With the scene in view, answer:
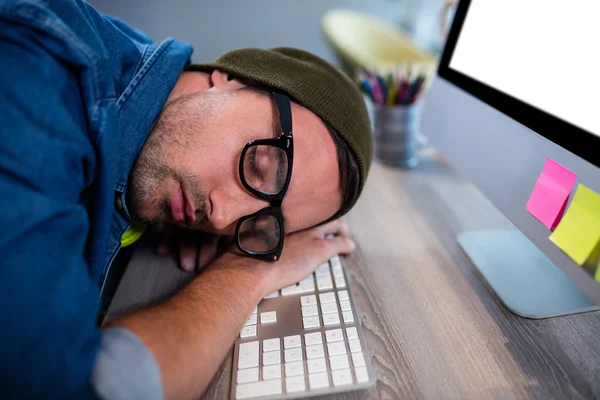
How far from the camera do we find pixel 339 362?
544 mm

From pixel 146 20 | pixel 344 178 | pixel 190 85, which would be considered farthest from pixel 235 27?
pixel 344 178

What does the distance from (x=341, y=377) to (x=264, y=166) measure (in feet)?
1.27

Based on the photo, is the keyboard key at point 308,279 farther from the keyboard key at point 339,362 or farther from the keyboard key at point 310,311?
the keyboard key at point 339,362

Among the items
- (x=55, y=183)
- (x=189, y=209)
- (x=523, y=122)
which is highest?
(x=523, y=122)

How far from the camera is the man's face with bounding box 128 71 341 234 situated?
733 mm

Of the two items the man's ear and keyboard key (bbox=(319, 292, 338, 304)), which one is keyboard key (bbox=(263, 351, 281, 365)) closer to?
keyboard key (bbox=(319, 292, 338, 304))

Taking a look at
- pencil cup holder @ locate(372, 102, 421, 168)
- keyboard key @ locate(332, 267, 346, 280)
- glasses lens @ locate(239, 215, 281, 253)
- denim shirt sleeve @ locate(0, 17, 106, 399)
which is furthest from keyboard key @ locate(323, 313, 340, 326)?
pencil cup holder @ locate(372, 102, 421, 168)

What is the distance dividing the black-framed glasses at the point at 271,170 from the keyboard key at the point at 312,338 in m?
0.18

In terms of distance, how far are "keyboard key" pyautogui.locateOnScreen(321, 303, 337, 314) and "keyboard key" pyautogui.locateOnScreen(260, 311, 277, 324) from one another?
0.08 m

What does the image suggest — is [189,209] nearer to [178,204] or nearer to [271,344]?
[178,204]

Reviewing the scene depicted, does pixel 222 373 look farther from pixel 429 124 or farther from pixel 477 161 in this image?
pixel 429 124

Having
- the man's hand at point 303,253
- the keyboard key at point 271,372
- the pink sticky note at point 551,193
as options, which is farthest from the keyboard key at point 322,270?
the pink sticky note at point 551,193

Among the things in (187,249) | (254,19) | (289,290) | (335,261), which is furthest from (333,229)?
(254,19)

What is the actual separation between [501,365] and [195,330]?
0.42 m
